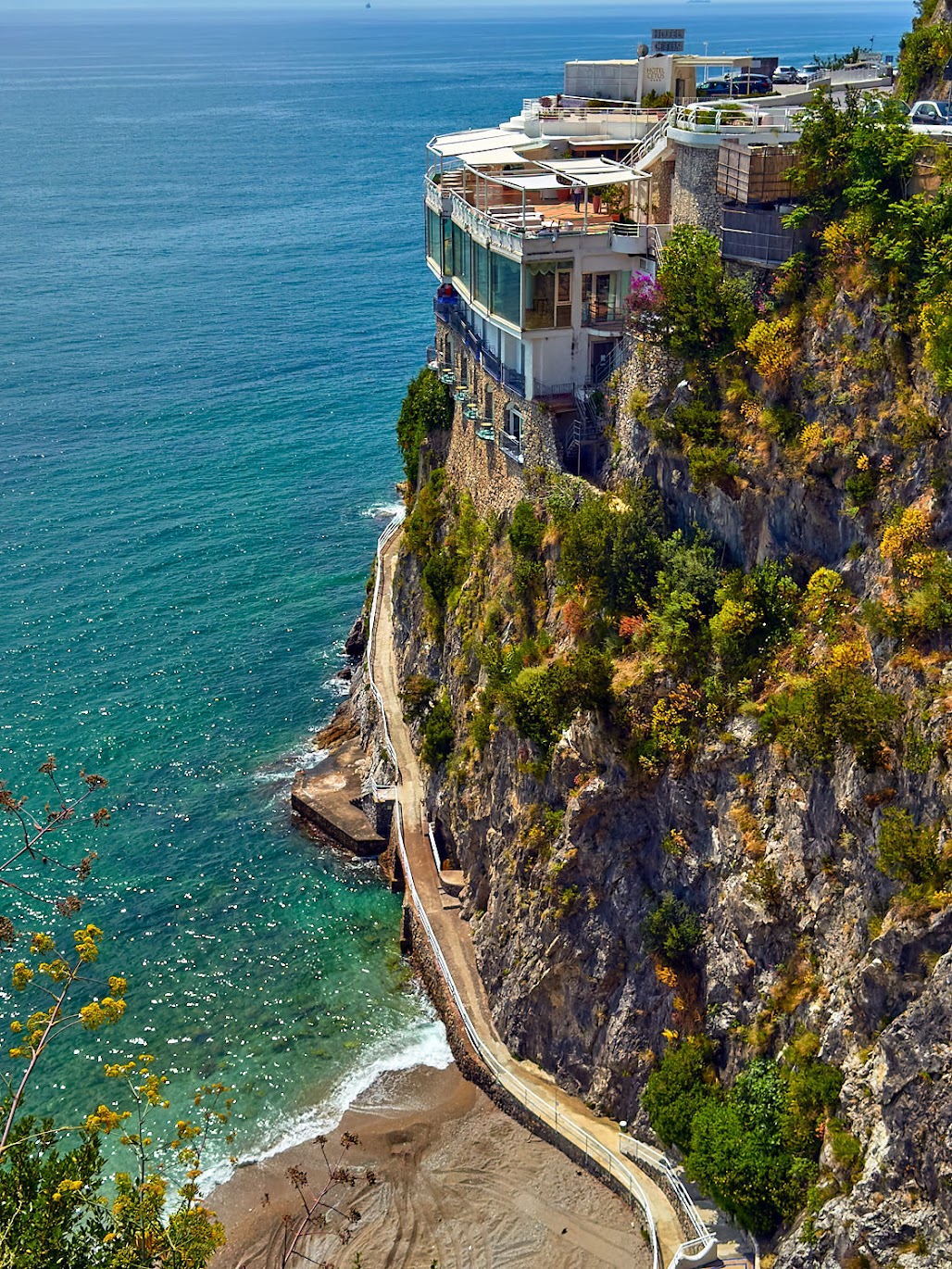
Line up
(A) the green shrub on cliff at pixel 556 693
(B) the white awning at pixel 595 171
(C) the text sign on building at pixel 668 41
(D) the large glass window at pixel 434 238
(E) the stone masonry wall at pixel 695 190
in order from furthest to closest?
(C) the text sign on building at pixel 668 41 < (D) the large glass window at pixel 434 238 < (B) the white awning at pixel 595 171 < (E) the stone masonry wall at pixel 695 190 < (A) the green shrub on cliff at pixel 556 693

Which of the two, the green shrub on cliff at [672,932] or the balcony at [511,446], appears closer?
the green shrub on cliff at [672,932]

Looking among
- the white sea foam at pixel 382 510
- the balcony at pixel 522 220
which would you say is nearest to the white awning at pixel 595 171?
the balcony at pixel 522 220

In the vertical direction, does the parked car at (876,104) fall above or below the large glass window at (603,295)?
above

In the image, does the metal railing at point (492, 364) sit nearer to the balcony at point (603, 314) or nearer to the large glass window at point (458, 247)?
the large glass window at point (458, 247)

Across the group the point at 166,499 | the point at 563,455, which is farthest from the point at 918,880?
the point at 166,499

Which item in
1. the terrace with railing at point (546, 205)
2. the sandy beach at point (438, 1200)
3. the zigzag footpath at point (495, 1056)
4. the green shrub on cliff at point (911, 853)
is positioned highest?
the terrace with railing at point (546, 205)

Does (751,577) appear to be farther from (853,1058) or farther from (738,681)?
(853,1058)
